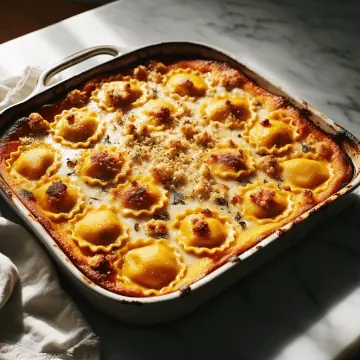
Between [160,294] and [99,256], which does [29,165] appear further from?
[160,294]

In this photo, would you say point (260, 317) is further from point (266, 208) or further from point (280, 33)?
point (280, 33)

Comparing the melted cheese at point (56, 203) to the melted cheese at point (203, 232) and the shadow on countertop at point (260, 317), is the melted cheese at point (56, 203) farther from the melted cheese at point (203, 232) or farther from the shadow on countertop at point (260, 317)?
the melted cheese at point (203, 232)

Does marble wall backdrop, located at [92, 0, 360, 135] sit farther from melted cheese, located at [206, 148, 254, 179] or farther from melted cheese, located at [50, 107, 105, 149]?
melted cheese, located at [50, 107, 105, 149]

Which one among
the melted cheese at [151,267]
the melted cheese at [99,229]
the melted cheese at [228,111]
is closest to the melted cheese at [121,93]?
the melted cheese at [228,111]

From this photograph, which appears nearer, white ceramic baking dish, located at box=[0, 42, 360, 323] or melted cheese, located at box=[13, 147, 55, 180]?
white ceramic baking dish, located at box=[0, 42, 360, 323]

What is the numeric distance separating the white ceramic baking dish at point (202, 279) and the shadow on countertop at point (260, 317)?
44 millimetres

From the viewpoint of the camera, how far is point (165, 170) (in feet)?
5.64

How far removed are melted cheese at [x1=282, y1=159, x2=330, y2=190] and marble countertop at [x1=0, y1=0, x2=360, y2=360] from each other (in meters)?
0.13

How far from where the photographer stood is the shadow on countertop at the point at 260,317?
1388mm

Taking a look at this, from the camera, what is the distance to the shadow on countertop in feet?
4.55

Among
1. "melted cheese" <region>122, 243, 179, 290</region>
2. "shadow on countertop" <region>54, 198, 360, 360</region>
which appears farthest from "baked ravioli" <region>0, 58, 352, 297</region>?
"shadow on countertop" <region>54, 198, 360, 360</region>

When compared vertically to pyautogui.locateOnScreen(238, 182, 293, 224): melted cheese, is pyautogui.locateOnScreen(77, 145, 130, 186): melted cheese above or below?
above

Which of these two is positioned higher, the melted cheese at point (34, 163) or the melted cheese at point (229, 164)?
the melted cheese at point (34, 163)

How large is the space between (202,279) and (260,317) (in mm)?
231
